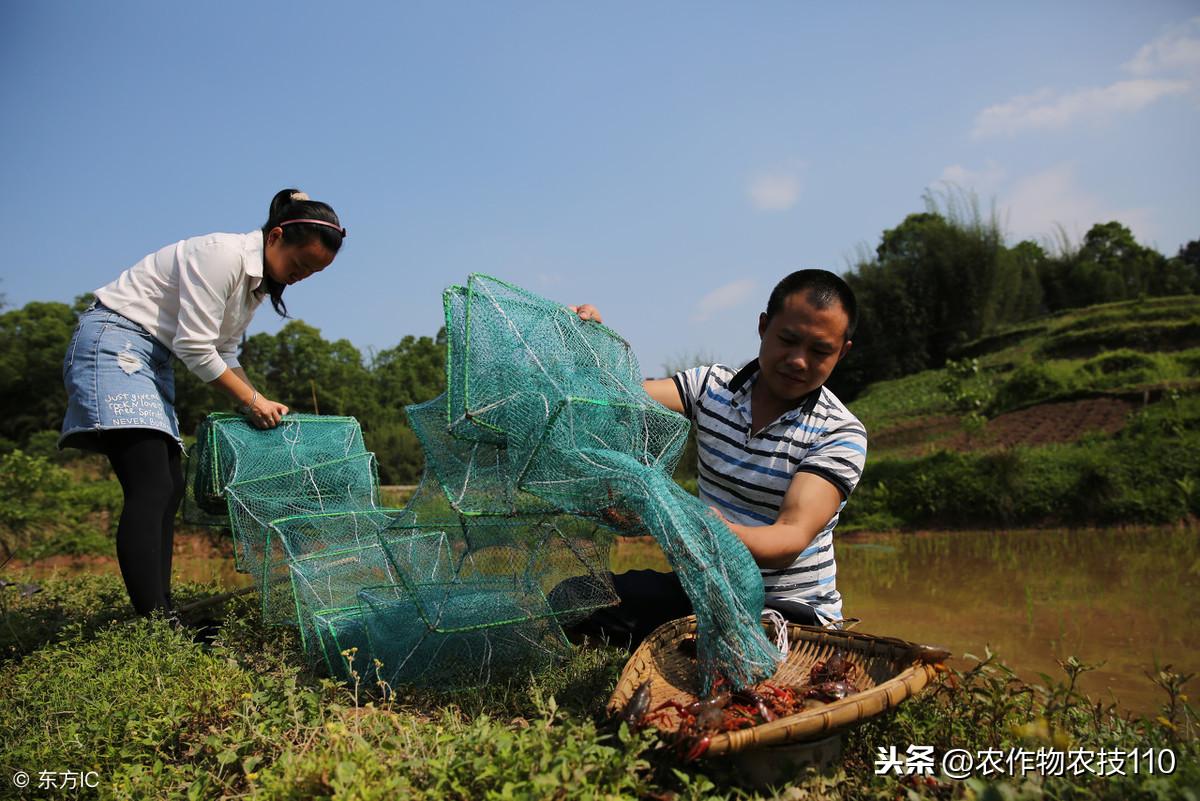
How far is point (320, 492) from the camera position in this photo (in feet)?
13.1

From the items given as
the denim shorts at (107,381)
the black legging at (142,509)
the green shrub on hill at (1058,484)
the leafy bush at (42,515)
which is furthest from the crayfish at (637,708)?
the green shrub on hill at (1058,484)

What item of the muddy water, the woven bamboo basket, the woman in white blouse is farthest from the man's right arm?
the muddy water

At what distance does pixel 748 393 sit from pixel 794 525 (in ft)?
2.27

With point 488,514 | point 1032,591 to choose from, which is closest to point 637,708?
point 488,514

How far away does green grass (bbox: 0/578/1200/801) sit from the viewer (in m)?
1.85

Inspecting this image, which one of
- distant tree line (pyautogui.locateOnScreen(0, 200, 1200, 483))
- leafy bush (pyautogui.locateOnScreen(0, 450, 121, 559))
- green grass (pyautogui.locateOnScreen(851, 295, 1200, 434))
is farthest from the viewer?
distant tree line (pyautogui.locateOnScreen(0, 200, 1200, 483))

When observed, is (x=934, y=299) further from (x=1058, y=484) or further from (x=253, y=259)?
(x=253, y=259)

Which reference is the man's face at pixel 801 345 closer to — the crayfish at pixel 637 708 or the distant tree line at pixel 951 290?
the crayfish at pixel 637 708

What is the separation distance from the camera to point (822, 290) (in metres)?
2.52

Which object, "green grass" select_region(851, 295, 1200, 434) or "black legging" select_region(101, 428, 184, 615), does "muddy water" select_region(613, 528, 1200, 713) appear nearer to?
"black legging" select_region(101, 428, 184, 615)

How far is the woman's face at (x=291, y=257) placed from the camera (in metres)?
3.28

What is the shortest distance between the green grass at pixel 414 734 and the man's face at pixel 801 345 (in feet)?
3.32

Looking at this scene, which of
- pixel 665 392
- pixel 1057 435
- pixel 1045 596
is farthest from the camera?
pixel 1057 435

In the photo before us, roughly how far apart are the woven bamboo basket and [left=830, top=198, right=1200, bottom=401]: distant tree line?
23.6 metres
